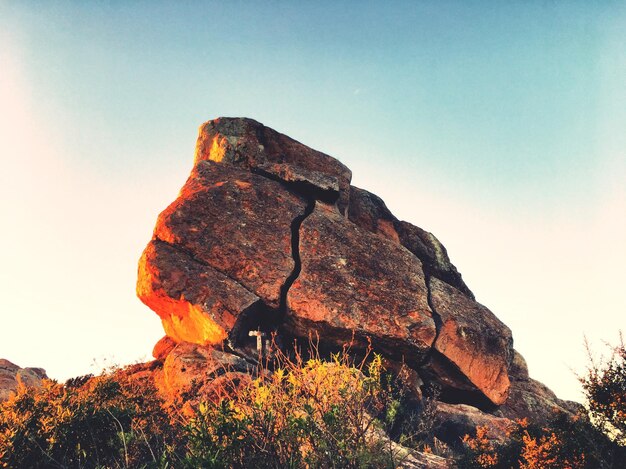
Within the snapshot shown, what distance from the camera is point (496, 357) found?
48.9ft

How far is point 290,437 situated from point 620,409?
21.5 feet

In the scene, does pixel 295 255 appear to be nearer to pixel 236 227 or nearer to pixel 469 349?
pixel 236 227

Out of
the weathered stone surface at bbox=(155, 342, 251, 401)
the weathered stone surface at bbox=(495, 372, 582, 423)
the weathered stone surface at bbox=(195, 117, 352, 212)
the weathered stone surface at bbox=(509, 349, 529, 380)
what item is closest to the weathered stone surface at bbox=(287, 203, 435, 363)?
the weathered stone surface at bbox=(195, 117, 352, 212)

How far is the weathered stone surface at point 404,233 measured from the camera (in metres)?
19.3

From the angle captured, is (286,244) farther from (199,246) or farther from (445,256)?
(445,256)

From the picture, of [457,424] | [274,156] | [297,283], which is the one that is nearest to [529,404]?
[457,424]

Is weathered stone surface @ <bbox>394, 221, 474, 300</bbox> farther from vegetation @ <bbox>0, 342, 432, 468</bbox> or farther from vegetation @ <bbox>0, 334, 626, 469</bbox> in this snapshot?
vegetation @ <bbox>0, 342, 432, 468</bbox>

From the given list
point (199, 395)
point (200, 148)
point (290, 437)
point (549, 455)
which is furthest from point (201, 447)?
point (200, 148)

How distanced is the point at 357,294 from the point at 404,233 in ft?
24.8

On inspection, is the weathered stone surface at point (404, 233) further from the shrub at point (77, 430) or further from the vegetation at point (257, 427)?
the shrub at point (77, 430)

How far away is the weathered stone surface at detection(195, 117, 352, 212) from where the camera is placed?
1694 cm

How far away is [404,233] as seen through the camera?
20078 mm

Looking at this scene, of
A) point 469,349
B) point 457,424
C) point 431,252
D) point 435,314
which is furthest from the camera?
→ point 431,252

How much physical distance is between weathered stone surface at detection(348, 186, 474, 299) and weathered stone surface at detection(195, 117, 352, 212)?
3.80 ft
